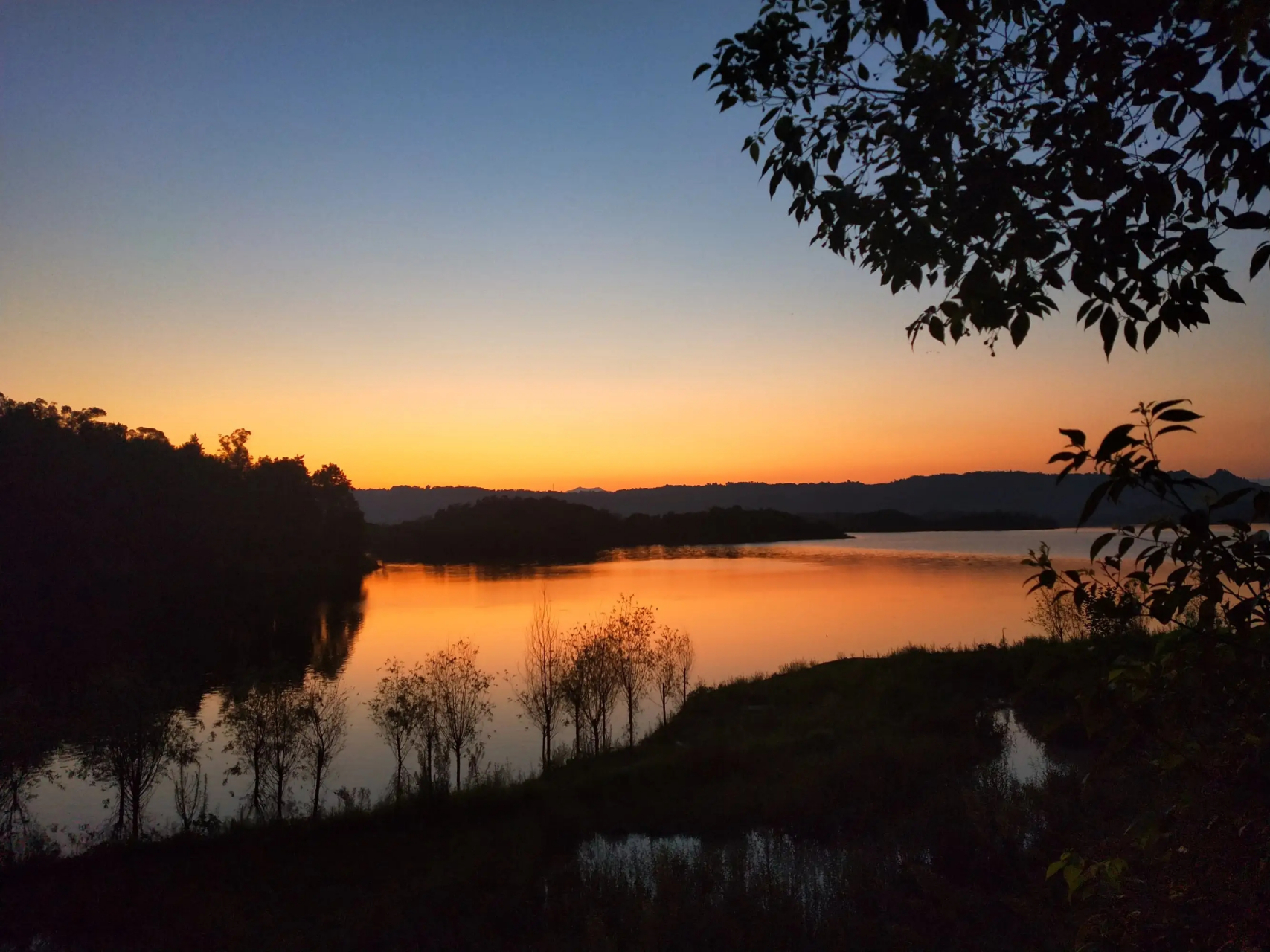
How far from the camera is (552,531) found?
149 meters

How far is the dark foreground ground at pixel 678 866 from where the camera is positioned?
11492 millimetres

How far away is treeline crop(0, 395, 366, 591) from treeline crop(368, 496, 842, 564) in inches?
1699

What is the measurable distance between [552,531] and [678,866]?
136m

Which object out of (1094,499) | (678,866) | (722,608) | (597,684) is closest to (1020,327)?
(1094,499)

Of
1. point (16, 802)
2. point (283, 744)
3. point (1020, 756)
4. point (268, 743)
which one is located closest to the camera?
point (16, 802)

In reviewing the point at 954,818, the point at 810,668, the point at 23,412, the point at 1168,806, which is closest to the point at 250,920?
the point at 954,818

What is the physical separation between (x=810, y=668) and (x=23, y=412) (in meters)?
49.0

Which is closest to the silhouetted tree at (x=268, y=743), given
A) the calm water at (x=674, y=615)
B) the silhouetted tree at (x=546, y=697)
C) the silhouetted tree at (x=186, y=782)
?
the calm water at (x=674, y=615)

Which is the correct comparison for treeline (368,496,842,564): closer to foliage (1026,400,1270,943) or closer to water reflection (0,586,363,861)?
water reflection (0,586,363,861)

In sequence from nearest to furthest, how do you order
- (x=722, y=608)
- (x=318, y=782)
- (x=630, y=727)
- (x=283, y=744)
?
(x=318, y=782), (x=283, y=744), (x=630, y=727), (x=722, y=608)

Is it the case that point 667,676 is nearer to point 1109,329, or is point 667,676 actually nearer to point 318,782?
point 318,782

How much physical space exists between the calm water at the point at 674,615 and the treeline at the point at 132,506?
11.9 m

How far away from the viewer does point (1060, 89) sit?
9.31ft

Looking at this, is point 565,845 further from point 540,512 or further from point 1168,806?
point 540,512
